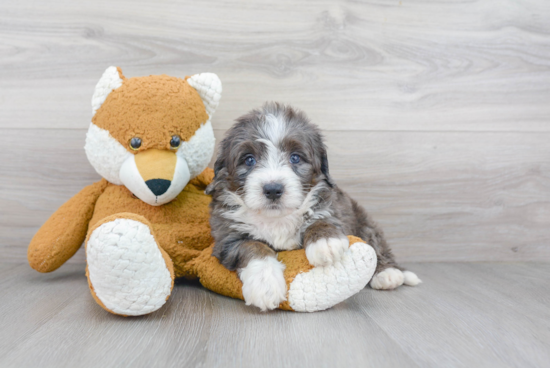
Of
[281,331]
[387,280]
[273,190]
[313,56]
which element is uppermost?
[313,56]

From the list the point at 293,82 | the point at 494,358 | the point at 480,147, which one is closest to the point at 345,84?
the point at 293,82

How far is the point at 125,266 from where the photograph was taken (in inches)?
60.2

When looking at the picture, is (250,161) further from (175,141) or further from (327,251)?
(327,251)

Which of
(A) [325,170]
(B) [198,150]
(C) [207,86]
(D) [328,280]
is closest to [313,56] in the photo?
(C) [207,86]

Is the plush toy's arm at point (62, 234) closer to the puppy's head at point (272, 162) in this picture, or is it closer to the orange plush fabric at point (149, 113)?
the orange plush fabric at point (149, 113)

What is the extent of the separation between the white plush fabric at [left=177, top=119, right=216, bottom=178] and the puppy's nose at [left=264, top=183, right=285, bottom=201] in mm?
570

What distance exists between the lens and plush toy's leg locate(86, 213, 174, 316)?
59.5 inches

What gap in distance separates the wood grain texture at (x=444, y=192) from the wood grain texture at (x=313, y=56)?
13 cm

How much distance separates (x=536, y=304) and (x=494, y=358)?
829 mm

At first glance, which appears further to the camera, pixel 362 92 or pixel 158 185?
pixel 362 92

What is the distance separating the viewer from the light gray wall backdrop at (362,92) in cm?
270

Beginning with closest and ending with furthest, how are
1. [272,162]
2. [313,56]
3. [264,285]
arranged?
1. [264,285]
2. [272,162]
3. [313,56]

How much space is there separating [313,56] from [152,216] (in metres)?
1.52

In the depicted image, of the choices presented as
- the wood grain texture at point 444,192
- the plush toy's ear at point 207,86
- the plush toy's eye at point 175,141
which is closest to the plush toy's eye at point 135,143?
the plush toy's eye at point 175,141
